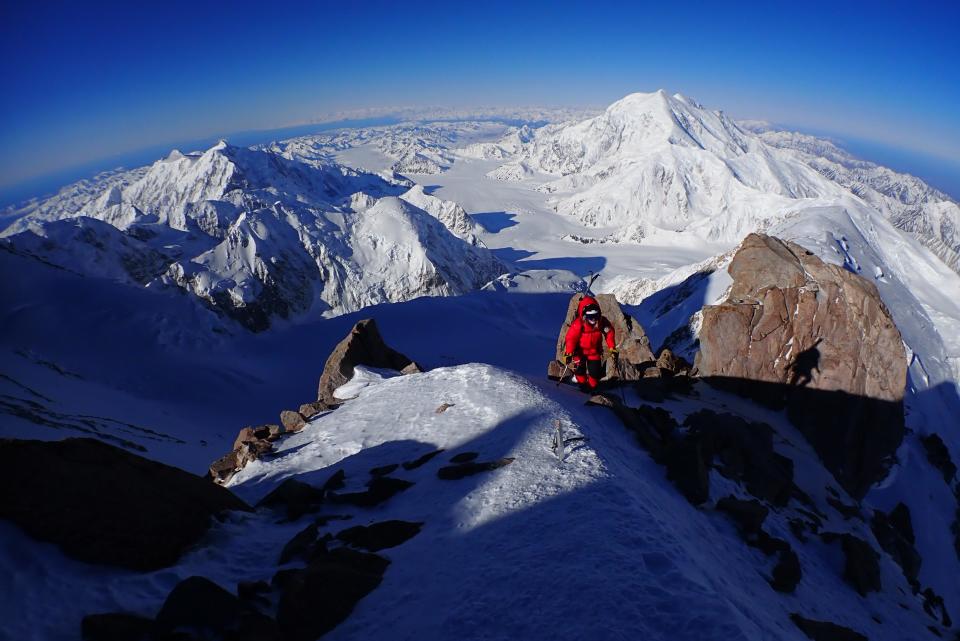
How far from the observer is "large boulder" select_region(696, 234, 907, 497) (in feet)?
95.1

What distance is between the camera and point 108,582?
6754mm

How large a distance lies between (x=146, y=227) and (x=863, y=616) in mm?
171211

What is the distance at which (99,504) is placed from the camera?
25.0 feet

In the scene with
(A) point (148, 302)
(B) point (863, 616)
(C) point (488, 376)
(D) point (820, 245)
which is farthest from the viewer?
(A) point (148, 302)

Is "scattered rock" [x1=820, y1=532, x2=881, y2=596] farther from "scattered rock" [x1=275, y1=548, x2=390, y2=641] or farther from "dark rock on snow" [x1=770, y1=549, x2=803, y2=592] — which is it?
"scattered rock" [x1=275, y1=548, x2=390, y2=641]

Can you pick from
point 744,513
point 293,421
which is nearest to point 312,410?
point 293,421

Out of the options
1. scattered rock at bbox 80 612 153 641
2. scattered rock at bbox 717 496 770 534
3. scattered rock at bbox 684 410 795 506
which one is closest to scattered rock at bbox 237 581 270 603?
scattered rock at bbox 80 612 153 641

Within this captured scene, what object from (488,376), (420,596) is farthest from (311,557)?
(488,376)

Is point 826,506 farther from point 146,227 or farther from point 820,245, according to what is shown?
point 146,227

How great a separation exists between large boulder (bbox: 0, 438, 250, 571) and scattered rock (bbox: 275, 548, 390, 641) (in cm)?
241

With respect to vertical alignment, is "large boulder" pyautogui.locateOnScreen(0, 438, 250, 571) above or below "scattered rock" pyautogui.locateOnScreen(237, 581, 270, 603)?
above

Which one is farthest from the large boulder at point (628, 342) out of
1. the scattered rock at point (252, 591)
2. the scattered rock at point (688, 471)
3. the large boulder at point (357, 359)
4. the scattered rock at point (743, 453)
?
the scattered rock at point (252, 591)

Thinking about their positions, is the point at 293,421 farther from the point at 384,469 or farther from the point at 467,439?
the point at 467,439

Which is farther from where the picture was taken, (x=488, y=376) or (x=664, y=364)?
(x=664, y=364)
